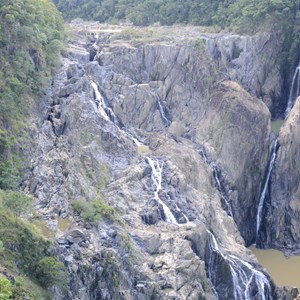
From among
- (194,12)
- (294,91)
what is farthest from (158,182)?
(194,12)

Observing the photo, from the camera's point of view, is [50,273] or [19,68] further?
[19,68]

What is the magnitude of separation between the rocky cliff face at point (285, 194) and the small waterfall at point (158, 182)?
41.5 feet

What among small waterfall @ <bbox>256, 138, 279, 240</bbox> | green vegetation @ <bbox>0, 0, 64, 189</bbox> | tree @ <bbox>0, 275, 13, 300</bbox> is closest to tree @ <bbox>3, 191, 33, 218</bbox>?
green vegetation @ <bbox>0, 0, 64, 189</bbox>

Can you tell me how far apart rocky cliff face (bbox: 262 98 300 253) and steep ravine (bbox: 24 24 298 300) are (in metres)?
1.23

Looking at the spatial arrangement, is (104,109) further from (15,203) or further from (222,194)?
(15,203)

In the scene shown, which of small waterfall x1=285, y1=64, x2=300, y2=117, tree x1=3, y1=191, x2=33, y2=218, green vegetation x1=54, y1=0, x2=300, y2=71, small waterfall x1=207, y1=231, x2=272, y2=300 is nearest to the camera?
tree x1=3, y1=191, x2=33, y2=218

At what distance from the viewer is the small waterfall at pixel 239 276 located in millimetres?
37438

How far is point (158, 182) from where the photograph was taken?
40219mm

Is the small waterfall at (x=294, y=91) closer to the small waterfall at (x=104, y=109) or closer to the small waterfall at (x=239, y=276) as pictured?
the small waterfall at (x=104, y=109)

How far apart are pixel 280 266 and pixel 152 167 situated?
1241 centimetres

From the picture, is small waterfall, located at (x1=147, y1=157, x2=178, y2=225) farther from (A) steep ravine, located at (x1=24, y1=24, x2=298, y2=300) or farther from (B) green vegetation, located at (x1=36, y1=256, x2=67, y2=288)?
(B) green vegetation, located at (x1=36, y1=256, x2=67, y2=288)

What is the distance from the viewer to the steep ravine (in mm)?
32750

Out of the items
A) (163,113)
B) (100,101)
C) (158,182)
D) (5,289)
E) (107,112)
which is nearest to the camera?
(5,289)

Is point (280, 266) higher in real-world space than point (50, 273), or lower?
lower
